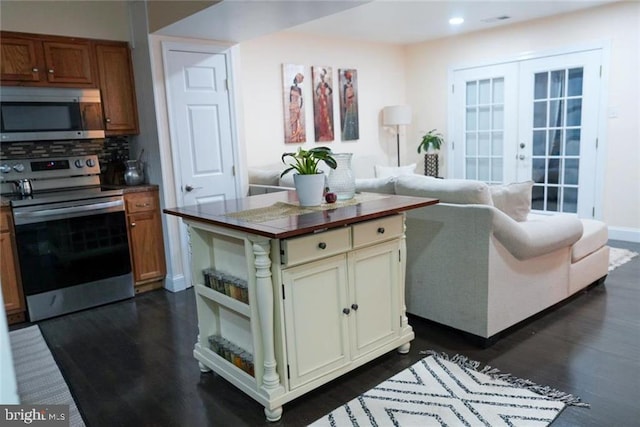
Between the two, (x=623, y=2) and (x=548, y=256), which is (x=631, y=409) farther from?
(x=623, y=2)

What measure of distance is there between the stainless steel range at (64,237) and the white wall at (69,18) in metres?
Result: 1.03

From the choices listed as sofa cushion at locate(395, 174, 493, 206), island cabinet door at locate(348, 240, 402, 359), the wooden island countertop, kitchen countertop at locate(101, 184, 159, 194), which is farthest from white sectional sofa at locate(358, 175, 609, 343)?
kitchen countertop at locate(101, 184, 159, 194)

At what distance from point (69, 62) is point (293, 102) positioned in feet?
8.11

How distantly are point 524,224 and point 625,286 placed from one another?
1.44 m

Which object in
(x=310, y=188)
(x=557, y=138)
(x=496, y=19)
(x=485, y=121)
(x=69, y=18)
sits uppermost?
(x=496, y=19)

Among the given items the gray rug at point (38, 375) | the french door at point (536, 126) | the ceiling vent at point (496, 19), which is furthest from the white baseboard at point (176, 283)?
the ceiling vent at point (496, 19)

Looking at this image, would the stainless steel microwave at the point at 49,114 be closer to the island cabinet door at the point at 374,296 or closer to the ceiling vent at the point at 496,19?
the island cabinet door at the point at 374,296

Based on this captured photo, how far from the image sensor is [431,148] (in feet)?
21.8

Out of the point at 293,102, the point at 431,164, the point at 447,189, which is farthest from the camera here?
the point at 431,164

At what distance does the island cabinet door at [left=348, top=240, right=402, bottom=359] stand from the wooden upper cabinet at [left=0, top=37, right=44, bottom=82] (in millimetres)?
2987

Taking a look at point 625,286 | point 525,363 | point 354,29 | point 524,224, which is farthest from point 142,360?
point 354,29

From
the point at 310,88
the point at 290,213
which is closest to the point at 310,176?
the point at 290,213

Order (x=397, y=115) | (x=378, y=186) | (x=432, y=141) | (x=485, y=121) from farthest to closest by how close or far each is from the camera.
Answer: (x=432, y=141) → (x=397, y=115) → (x=485, y=121) → (x=378, y=186)
